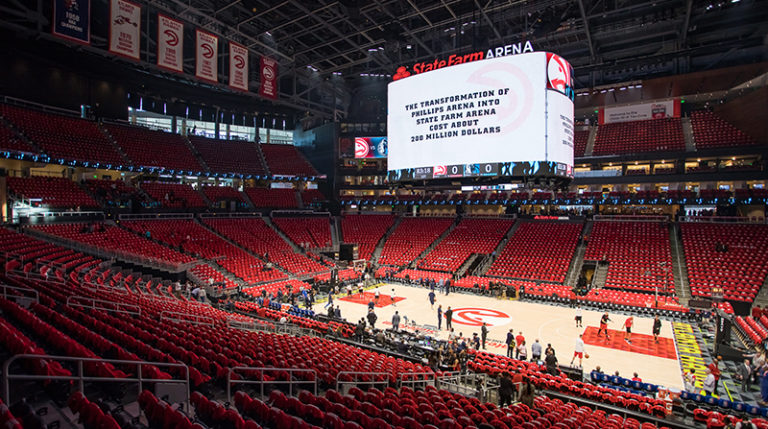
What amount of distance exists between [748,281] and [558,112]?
18.0 meters

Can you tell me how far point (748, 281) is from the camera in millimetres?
23203

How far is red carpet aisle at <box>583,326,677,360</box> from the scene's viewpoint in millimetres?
17047

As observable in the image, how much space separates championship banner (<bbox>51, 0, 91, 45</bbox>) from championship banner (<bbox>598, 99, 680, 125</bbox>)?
46.2 meters

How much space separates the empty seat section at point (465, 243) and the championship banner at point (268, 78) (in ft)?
67.8

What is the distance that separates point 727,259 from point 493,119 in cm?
2160

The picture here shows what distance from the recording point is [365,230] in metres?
44.8

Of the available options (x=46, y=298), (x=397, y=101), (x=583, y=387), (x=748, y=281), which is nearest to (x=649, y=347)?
(x=583, y=387)

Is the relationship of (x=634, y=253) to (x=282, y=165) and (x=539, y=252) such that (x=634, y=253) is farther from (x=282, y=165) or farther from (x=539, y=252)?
(x=282, y=165)

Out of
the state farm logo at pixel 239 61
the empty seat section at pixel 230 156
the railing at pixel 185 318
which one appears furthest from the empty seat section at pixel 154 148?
the railing at pixel 185 318

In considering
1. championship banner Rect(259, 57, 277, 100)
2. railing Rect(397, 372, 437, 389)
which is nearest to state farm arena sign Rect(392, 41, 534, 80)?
railing Rect(397, 372, 437, 389)

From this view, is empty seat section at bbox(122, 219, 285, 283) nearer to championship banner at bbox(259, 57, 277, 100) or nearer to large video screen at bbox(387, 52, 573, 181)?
championship banner at bbox(259, 57, 277, 100)

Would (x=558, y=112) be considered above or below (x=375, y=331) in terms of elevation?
above

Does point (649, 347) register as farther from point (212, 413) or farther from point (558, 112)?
point (212, 413)

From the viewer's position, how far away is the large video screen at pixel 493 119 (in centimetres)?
1623
